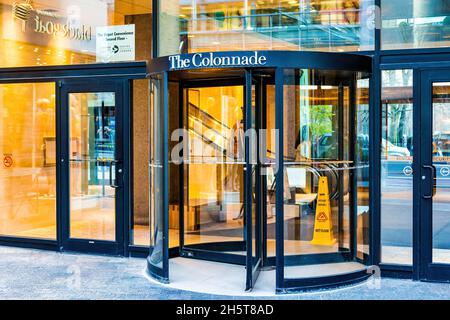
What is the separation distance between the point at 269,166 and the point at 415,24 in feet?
7.13

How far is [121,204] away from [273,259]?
2.03m

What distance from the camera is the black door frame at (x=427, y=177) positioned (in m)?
6.62

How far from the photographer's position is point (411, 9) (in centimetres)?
680

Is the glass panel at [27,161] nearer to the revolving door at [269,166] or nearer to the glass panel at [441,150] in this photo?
the revolving door at [269,166]

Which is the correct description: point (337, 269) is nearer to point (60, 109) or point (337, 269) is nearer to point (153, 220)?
point (153, 220)

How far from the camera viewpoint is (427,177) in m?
6.63

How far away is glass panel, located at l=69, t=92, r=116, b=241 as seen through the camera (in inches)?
314

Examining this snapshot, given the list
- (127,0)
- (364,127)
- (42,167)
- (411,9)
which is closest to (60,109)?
(42,167)

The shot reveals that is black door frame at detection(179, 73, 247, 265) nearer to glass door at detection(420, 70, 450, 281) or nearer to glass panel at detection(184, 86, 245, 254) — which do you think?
glass panel at detection(184, 86, 245, 254)

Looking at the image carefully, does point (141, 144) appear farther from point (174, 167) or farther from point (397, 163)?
point (397, 163)

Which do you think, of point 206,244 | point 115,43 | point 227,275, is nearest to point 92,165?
point 115,43

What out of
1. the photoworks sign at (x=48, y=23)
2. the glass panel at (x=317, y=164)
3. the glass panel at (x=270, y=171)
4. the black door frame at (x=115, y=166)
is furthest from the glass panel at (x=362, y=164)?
the photoworks sign at (x=48, y=23)

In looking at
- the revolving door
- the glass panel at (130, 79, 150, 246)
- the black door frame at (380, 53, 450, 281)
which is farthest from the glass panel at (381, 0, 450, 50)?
the glass panel at (130, 79, 150, 246)

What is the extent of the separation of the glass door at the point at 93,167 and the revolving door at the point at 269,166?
73 cm
